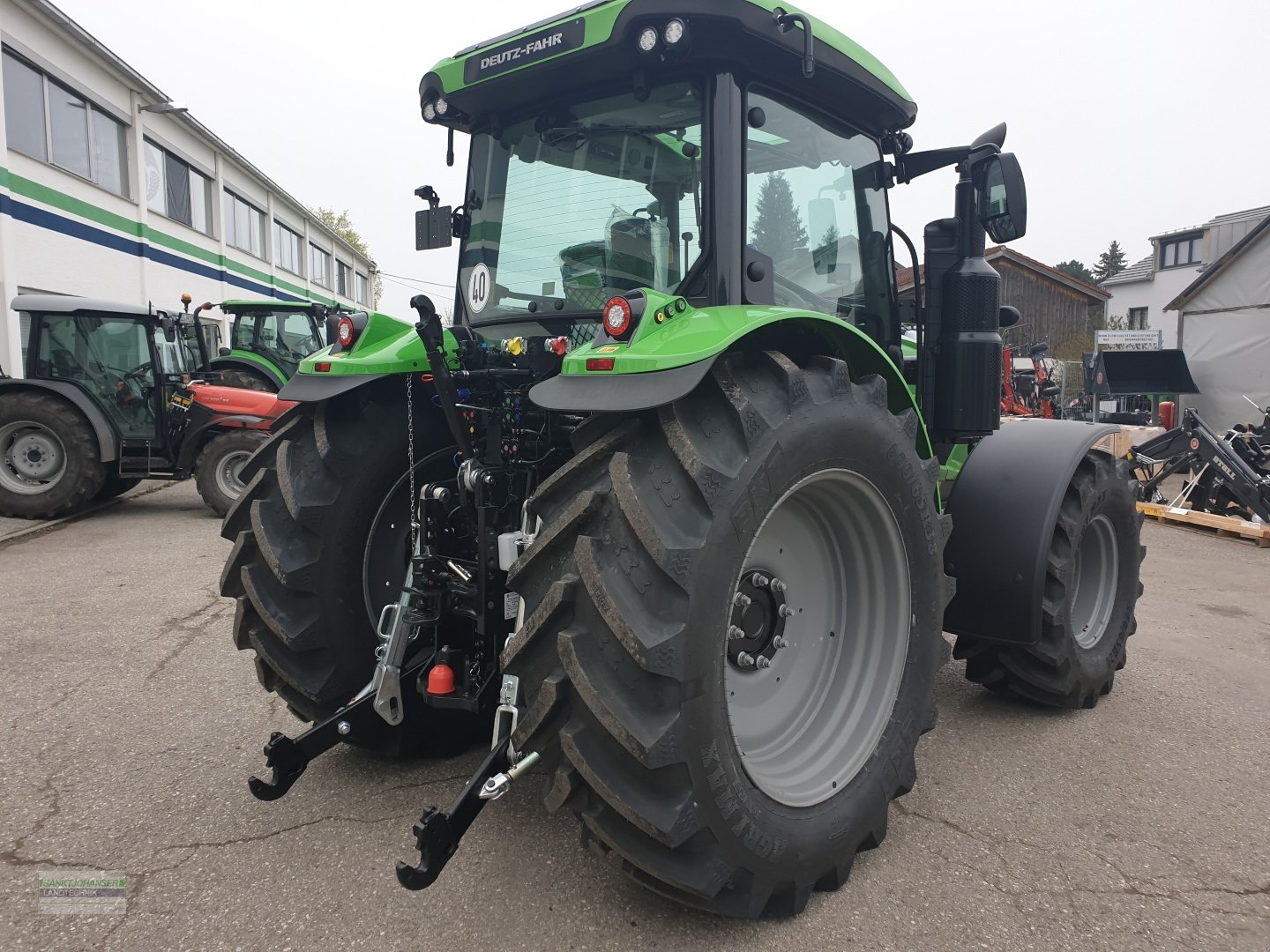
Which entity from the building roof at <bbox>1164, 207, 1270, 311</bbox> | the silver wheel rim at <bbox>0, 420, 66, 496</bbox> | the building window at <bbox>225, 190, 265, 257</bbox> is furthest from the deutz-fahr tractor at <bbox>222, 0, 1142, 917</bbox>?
the building window at <bbox>225, 190, 265, 257</bbox>

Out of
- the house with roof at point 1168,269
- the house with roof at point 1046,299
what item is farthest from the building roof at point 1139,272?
the house with roof at point 1046,299

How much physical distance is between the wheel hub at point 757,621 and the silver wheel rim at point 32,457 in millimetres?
8614

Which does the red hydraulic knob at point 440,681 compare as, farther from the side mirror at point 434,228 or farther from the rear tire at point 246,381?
the rear tire at point 246,381

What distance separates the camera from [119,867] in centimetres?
230

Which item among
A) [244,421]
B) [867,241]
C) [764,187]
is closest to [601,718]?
[764,187]

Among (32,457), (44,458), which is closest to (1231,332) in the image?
(44,458)

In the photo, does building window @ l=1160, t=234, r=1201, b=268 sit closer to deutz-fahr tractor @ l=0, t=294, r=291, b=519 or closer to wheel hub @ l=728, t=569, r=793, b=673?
deutz-fahr tractor @ l=0, t=294, r=291, b=519

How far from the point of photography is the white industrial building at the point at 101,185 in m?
12.5

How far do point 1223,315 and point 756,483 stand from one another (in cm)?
1751

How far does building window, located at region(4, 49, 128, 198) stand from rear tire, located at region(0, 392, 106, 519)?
646cm

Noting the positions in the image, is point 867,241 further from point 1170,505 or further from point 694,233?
point 1170,505

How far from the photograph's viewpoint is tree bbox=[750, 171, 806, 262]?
2609mm

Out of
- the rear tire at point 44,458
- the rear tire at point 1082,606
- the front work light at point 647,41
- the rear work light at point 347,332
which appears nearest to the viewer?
the front work light at point 647,41

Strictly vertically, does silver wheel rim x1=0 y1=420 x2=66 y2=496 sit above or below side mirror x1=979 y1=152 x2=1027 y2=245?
below
